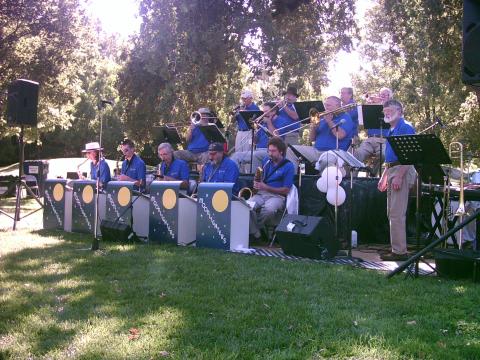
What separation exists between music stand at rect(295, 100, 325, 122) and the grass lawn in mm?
3927

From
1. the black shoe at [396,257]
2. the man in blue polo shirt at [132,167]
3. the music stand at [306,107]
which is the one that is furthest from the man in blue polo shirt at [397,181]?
the man in blue polo shirt at [132,167]

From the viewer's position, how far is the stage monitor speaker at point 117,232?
324 inches

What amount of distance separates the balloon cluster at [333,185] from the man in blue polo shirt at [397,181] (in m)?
0.76

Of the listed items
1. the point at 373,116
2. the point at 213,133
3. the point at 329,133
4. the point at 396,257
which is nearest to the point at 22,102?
the point at 213,133

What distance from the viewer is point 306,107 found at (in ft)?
32.8

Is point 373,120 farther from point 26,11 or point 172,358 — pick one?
point 26,11

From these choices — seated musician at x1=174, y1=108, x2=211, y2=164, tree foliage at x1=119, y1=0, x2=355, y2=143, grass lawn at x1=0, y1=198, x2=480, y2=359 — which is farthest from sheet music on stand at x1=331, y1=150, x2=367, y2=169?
tree foliage at x1=119, y1=0, x2=355, y2=143

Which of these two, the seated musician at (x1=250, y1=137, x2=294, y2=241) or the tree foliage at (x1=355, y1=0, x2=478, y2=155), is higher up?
the tree foliage at (x1=355, y1=0, x2=478, y2=155)

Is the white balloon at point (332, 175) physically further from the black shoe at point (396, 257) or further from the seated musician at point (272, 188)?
the black shoe at point (396, 257)

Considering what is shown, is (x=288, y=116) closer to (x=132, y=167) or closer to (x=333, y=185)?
(x=132, y=167)

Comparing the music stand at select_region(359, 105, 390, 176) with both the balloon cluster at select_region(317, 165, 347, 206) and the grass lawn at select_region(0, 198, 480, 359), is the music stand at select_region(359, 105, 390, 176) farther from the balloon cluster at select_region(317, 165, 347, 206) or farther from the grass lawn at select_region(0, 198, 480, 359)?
the grass lawn at select_region(0, 198, 480, 359)

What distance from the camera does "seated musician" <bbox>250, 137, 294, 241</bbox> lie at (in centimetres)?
850

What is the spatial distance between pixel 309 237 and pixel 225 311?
275 cm

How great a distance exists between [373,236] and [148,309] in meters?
5.94
